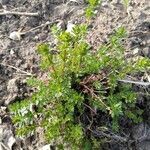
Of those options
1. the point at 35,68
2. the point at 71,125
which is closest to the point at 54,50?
the point at 35,68

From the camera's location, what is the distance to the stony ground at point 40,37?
3051 mm

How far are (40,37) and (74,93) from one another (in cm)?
88

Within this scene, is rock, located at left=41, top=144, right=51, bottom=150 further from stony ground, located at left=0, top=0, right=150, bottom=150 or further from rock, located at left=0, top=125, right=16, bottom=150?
rock, located at left=0, top=125, right=16, bottom=150

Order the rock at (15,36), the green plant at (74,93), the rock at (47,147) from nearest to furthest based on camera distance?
the green plant at (74,93)
the rock at (47,147)
the rock at (15,36)

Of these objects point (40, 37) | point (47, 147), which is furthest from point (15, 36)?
point (47, 147)

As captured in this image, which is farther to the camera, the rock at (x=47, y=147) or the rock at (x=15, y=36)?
the rock at (x=15, y=36)

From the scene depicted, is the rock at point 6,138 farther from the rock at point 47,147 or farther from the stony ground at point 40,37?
the rock at point 47,147

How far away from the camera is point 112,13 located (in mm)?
A: 3639

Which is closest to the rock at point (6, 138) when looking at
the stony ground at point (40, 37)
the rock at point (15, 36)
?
the stony ground at point (40, 37)

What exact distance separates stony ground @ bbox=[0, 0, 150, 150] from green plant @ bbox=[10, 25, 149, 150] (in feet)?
0.59

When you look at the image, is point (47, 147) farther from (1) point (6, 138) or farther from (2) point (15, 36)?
(2) point (15, 36)

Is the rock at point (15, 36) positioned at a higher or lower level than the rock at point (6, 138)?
higher

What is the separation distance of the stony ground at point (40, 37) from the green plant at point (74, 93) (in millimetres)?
179

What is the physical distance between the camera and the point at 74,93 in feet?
9.19
